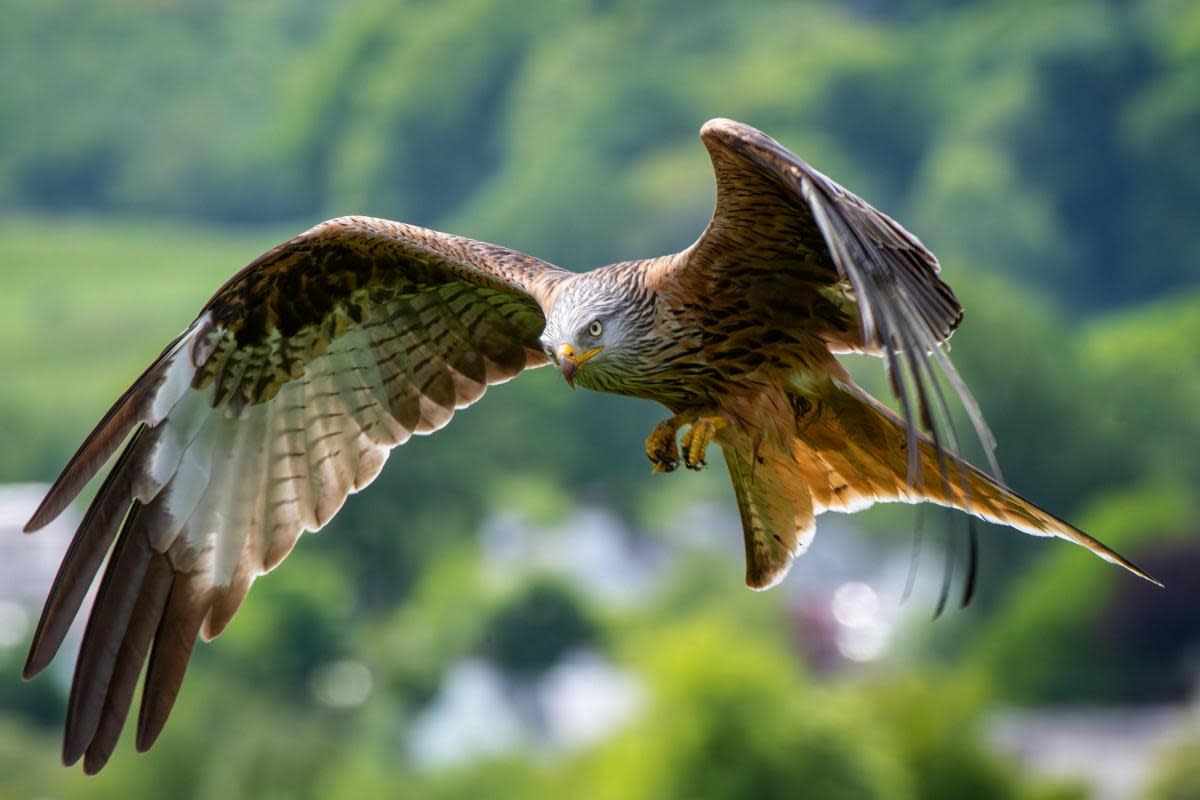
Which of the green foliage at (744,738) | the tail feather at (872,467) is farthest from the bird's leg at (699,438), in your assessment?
the green foliage at (744,738)

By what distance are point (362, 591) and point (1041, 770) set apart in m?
24.8

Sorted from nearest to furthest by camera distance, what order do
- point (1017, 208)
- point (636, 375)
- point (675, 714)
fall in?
point (636, 375), point (675, 714), point (1017, 208)

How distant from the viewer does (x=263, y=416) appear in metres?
9.12

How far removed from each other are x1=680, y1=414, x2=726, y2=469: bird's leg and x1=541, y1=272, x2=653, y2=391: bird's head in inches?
16.6

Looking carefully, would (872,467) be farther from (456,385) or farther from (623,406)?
(623,406)

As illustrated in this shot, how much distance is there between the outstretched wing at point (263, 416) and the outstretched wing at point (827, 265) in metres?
0.90

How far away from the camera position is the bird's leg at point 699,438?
7.87 meters

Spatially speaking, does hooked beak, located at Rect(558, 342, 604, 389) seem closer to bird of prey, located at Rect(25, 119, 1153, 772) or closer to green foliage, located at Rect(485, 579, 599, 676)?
bird of prey, located at Rect(25, 119, 1153, 772)

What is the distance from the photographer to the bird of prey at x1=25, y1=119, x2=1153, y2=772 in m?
7.23

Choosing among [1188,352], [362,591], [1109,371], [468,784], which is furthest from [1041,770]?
[1188,352]

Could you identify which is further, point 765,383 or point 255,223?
point 255,223

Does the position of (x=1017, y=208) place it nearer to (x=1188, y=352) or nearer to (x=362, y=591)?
(x=1188, y=352)

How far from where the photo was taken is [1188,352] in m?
81.6

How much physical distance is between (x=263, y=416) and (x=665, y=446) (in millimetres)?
2082
